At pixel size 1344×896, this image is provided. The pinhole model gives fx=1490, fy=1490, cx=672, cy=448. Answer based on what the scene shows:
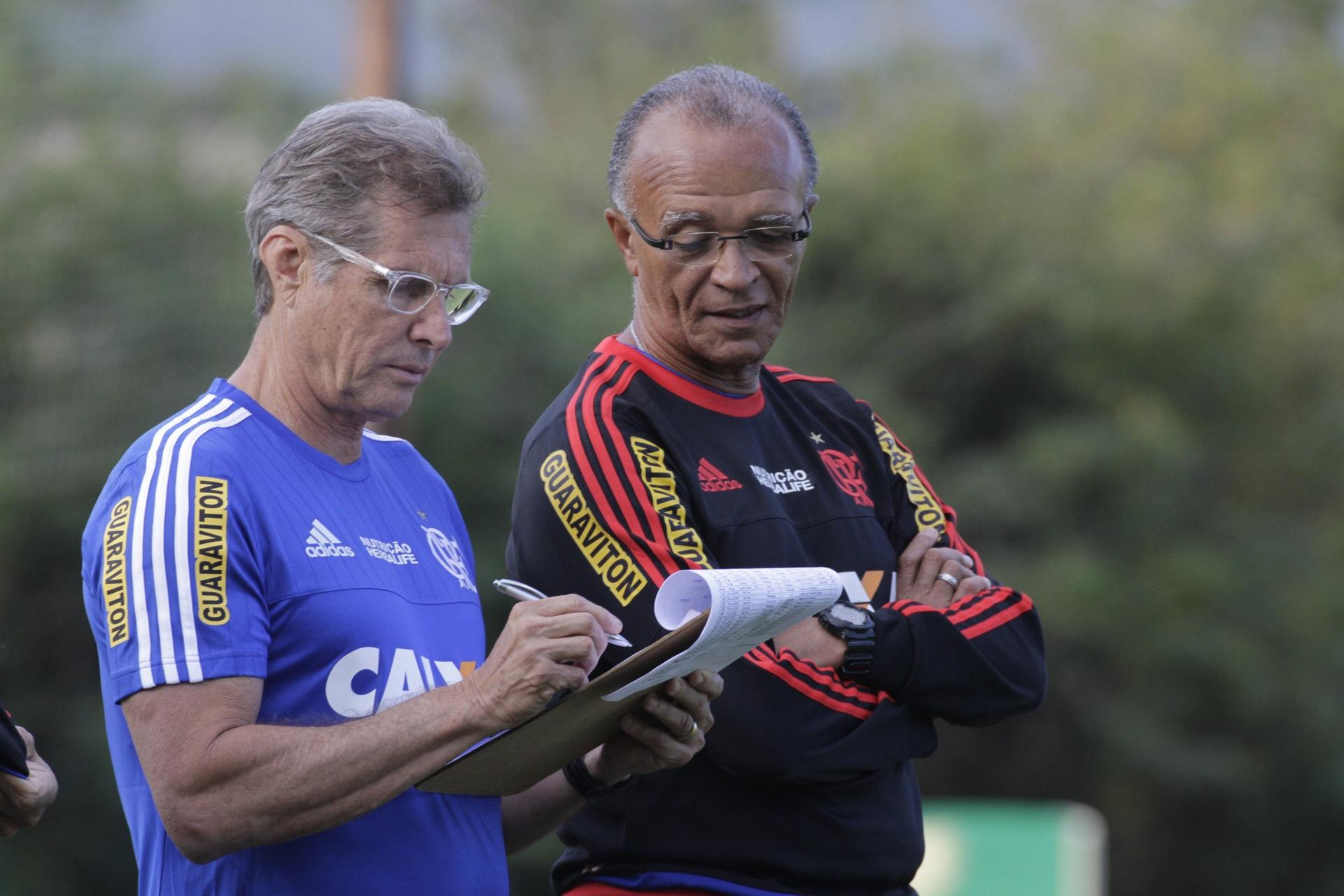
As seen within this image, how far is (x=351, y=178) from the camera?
7.89 ft

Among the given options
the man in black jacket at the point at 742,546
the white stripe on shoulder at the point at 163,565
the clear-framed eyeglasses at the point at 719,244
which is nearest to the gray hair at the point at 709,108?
the man in black jacket at the point at 742,546

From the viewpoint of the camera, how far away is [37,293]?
10.3m

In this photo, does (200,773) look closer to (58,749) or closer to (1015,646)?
(1015,646)

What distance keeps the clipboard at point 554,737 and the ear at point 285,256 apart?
81 cm

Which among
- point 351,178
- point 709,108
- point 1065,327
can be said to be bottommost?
point 1065,327

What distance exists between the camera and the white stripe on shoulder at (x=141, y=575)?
2.09 m

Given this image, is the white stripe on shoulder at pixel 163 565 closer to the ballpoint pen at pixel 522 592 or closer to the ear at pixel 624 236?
the ballpoint pen at pixel 522 592

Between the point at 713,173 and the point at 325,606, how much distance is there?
1.07 m

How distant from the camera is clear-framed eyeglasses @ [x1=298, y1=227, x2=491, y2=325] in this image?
2.39 meters

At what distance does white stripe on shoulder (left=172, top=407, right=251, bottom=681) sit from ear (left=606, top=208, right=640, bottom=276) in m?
0.97

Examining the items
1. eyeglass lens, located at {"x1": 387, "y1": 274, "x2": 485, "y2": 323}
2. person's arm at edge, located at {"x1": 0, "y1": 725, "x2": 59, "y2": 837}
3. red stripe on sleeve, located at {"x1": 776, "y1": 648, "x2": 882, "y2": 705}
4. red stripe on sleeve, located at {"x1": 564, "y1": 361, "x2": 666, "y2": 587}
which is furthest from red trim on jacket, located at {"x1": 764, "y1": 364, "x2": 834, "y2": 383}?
person's arm at edge, located at {"x1": 0, "y1": 725, "x2": 59, "y2": 837}

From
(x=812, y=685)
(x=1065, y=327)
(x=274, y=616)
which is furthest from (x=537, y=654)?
(x=1065, y=327)

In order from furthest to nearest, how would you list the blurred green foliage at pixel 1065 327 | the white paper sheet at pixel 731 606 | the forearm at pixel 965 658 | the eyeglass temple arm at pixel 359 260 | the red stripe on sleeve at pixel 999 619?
1. the blurred green foliage at pixel 1065 327
2. the red stripe on sleeve at pixel 999 619
3. the forearm at pixel 965 658
4. the eyeglass temple arm at pixel 359 260
5. the white paper sheet at pixel 731 606

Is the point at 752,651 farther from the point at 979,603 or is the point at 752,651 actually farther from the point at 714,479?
the point at 979,603
